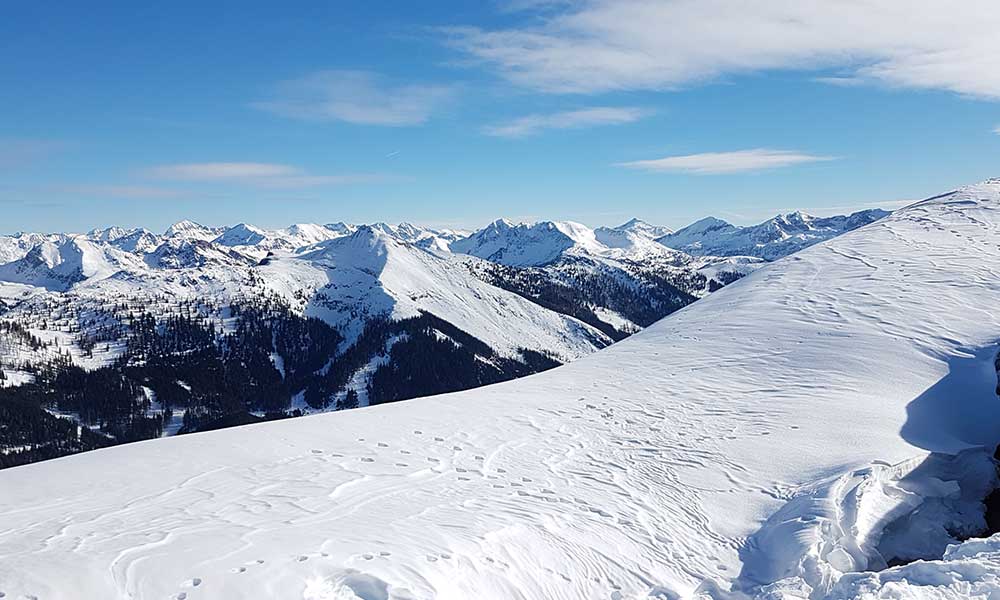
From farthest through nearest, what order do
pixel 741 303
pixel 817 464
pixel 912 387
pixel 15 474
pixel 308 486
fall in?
pixel 741 303, pixel 912 387, pixel 817 464, pixel 15 474, pixel 308 486

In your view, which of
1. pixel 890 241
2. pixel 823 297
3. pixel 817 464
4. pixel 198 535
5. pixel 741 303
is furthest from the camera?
pixel 890 241

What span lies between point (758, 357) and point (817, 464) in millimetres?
12252

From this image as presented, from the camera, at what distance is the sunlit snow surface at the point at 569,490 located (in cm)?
1035

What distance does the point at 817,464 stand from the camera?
56.5 feet

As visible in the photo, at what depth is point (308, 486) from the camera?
14.5m

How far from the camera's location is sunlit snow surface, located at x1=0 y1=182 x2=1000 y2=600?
34.0 feet

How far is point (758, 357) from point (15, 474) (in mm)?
30522

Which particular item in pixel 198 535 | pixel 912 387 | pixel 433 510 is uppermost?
pixel 198 535

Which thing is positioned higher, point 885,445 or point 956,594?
point 956,594

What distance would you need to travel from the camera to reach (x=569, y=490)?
15.6m

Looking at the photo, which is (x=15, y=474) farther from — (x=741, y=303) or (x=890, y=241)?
(x=890, y=241)

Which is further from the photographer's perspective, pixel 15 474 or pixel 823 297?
pixel 823 297

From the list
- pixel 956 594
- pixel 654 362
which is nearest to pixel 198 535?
pixel 956 594

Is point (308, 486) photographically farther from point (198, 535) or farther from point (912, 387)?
point (912, 387)
